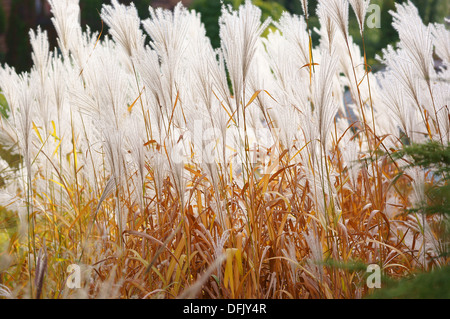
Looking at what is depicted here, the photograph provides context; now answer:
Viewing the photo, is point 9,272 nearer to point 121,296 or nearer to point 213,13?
point 121,296

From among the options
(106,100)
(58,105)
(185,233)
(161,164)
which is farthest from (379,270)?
(58,105)

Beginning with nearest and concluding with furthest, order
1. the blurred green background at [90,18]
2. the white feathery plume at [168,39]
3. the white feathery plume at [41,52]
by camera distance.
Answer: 1. the white feathery plume at [168,39]
2. the white feathery plume at [41,52]
3. the blurred green background at [90,18]

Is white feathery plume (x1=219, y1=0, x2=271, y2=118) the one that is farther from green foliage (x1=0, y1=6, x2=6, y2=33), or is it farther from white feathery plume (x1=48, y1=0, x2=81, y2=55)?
green foliage (x1=0, y1=6, x2=6, y2=33)

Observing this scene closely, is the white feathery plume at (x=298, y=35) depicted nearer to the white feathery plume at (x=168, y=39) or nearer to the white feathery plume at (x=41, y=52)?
the white feathery plume at (x=168, y=39)

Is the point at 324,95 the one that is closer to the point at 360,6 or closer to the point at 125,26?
the point at 360,6

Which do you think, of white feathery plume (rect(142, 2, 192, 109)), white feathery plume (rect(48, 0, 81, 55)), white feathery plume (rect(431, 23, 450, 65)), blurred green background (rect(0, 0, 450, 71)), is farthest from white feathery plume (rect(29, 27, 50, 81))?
blurred green background (rect(0, 0, 450, 71))

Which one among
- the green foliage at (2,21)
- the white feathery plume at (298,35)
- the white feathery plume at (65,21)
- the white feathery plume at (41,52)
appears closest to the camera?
the white feathery plume at (298,35)

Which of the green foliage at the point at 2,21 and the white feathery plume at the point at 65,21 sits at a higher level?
the green foliage at the point at 2,21

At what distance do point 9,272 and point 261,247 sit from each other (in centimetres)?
88

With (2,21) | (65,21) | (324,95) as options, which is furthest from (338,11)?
(2,21)

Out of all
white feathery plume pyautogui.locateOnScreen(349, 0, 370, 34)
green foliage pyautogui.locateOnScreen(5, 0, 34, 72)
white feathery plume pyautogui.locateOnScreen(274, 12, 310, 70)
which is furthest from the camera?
green foliage pyautogui.locateOnScreen(5, 0, 34, 72)

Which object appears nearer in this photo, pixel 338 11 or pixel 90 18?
pixel 338 11

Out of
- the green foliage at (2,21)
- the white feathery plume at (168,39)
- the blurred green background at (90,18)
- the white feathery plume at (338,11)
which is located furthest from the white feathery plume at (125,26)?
the green foliage at (2,21)
